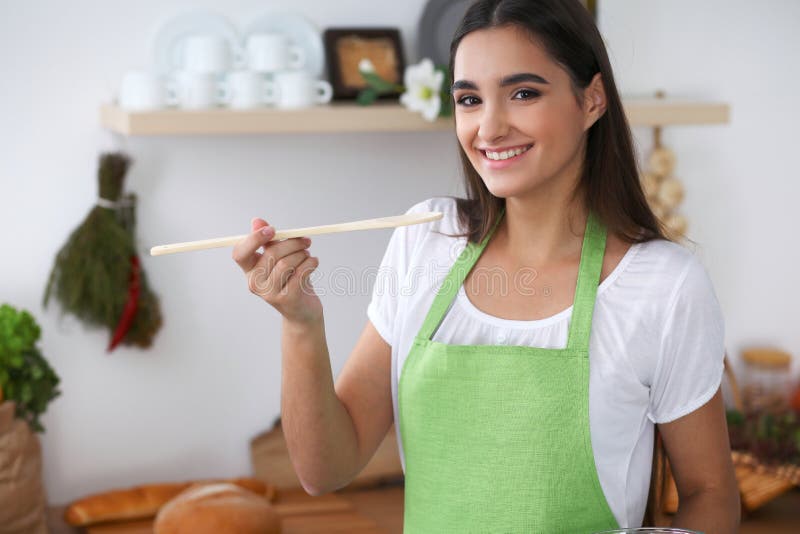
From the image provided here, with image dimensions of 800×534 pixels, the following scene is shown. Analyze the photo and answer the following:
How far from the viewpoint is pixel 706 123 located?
2.07 meters

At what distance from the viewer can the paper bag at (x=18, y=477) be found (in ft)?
5.49

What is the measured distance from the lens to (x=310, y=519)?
75.6 inches

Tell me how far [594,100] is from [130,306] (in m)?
1.14

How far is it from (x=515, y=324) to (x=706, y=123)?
115 centimetres

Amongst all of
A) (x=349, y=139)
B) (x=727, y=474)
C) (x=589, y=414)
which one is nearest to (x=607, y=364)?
(x=589, y=414)

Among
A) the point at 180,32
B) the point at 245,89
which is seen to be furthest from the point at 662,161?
the point at 180,32

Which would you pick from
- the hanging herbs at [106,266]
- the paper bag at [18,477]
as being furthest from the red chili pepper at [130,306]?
the paper bag at [18,477]

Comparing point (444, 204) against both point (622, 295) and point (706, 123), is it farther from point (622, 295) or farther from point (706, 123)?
point (706, 123)

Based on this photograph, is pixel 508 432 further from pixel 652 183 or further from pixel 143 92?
pixel 652 183

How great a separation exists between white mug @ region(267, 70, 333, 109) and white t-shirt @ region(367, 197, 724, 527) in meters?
0.81

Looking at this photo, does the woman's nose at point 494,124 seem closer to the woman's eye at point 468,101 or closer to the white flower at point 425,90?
the woman's eye at point 468,101

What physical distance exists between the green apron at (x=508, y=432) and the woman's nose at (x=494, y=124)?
0.19 m

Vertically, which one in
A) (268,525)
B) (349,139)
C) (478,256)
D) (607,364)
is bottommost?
(268,525)

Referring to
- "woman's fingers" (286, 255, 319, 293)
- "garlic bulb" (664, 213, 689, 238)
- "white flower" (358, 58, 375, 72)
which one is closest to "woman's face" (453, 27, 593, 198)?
"woman's fingers" (286, 255, 319, 293)
